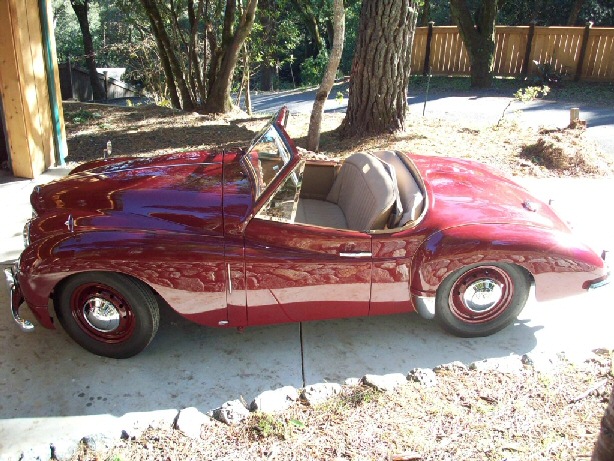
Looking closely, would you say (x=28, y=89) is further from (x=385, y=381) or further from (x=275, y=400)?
(x=385, y=381)

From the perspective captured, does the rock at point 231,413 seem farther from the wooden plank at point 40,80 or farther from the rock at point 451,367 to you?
the wooden plank at point 40,80

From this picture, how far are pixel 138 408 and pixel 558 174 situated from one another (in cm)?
656

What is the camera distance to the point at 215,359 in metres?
3.72

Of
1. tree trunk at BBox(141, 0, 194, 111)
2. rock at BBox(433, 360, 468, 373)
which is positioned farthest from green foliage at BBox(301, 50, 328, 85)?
rock at BBox(433, 360, 468, 373)

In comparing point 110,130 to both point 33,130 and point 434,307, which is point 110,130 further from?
point 434,307

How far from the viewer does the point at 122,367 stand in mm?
3602

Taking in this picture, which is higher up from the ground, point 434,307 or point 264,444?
point 434,307

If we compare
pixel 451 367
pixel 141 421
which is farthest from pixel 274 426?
pixel 451 367

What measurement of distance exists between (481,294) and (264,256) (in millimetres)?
1512

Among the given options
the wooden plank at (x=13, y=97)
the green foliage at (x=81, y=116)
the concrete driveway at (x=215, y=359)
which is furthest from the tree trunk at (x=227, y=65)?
the concrete driveway at (x=215, y=359)

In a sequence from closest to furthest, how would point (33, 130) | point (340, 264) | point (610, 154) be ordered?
point (340, 264), point (33, 130), point (610, 154)

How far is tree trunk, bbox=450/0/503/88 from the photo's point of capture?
1573 cm

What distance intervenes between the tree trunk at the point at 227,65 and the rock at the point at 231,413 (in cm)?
915

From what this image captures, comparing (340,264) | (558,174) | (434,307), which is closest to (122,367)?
(340,264)
